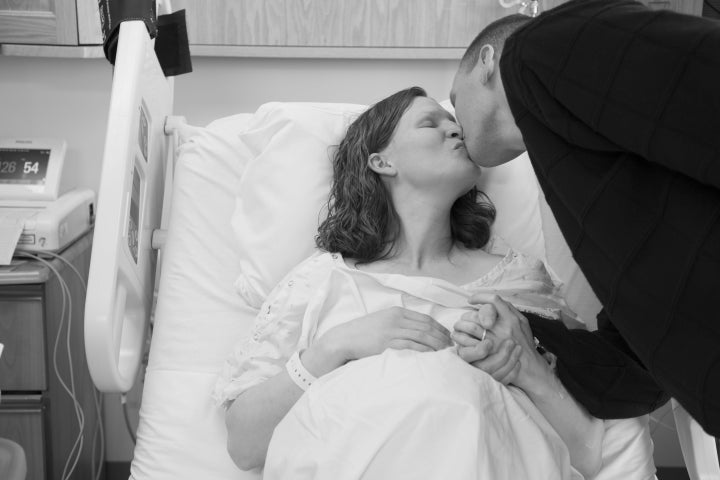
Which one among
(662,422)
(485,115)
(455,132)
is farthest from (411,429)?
(662,422)

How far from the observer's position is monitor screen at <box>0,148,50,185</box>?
2.05 metres

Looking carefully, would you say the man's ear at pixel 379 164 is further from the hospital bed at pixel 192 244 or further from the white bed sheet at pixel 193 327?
the white bed sheet at pixel 193 327

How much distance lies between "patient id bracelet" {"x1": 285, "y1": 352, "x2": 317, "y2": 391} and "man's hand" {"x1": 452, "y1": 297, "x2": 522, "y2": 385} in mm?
244

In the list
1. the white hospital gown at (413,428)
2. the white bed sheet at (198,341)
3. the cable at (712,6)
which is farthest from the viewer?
the cable at (712,6)

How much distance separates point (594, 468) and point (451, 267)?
0.46m

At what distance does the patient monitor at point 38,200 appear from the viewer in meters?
1.84

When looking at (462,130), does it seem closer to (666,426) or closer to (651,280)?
(651,280)

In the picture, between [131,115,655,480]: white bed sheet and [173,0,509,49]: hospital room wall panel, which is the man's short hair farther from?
[173,0,509,49]: hospital room wall panel

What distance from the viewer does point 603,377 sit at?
4.37 ft

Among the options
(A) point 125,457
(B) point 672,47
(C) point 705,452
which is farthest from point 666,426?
(B) point 672,47

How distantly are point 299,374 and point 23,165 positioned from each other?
3.78 feet

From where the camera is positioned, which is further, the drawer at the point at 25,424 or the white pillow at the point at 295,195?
the drawer at the point at 25,424

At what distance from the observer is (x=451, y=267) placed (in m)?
1.60

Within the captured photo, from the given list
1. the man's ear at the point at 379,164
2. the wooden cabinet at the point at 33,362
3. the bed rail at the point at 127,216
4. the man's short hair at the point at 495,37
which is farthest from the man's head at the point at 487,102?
the wooden cabinet at the point at 33,362
